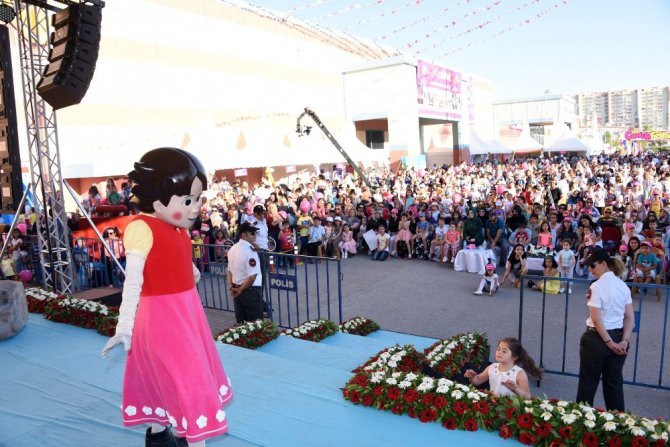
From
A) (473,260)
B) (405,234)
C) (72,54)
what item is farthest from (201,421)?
(405,234)

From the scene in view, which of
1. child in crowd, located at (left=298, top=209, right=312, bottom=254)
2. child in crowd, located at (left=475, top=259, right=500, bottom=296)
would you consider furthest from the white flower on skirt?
child in crowd, located at (left=298, top=209, right=312, bottom=254)

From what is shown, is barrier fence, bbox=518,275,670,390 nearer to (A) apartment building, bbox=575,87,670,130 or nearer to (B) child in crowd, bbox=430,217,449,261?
(B) child in crowd, bbox=430,217,449,261

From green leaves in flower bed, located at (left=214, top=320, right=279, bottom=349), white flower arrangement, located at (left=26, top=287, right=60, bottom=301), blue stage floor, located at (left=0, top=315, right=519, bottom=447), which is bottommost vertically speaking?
green leaves in flower bed, located at (left=214, top=320, right=279, bottom=349)

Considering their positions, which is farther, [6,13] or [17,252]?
[17,252]

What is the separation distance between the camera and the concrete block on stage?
517 centimetres

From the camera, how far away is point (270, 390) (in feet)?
12.4

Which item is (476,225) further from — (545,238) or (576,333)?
(576,333)

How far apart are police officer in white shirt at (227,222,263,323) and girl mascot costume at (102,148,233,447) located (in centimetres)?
292

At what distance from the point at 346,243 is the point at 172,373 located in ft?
32.5

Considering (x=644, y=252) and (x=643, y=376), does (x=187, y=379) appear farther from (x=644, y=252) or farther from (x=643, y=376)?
(x=644, y=252)

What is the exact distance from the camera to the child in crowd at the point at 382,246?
11.9 metres

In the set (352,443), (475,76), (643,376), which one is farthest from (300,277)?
(475,76)

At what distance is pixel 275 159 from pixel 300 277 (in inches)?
255

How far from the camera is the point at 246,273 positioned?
5.79 m
